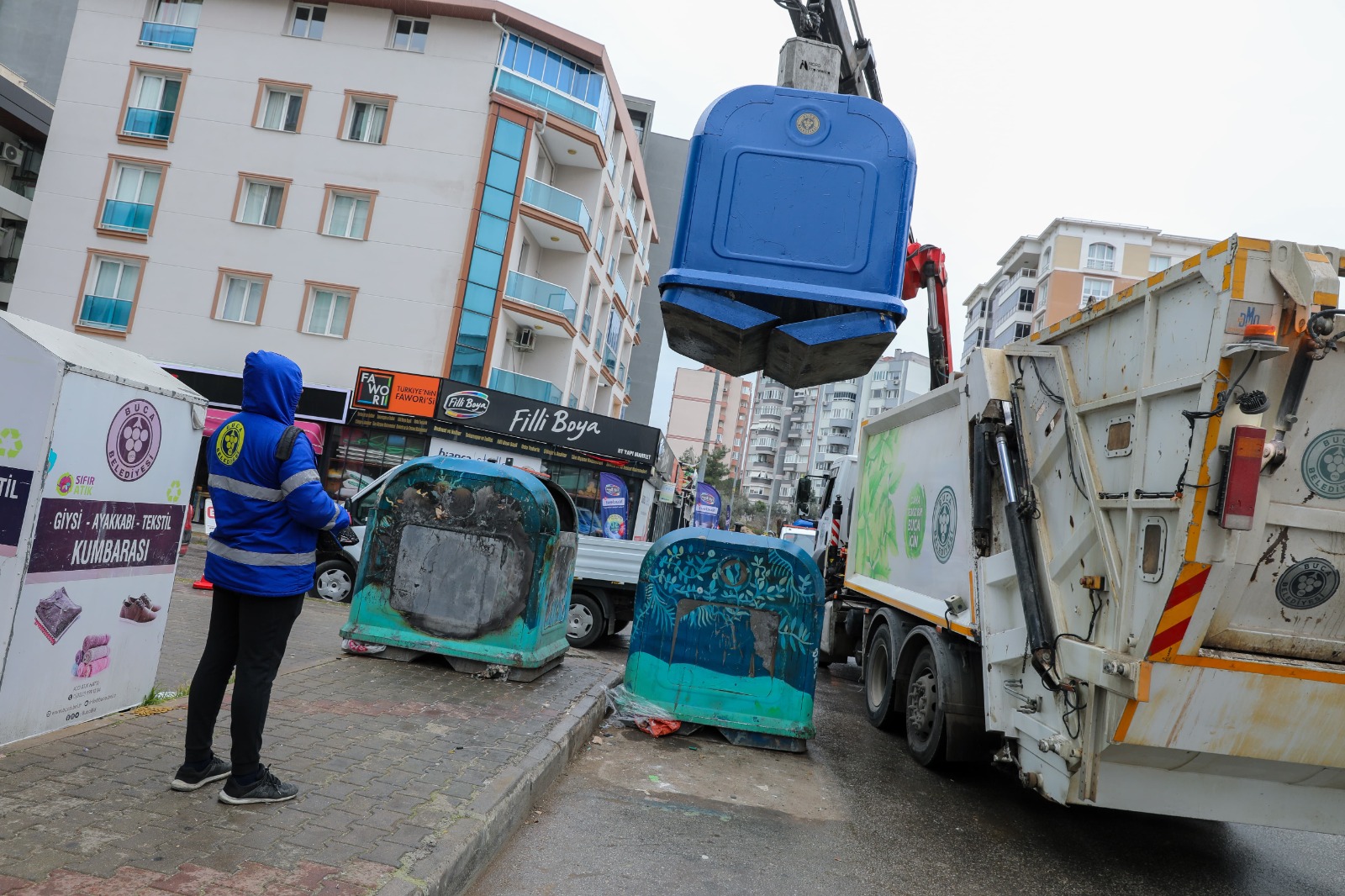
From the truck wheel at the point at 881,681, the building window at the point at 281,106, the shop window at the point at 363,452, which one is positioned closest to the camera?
the truck wheel at the point at 881,681

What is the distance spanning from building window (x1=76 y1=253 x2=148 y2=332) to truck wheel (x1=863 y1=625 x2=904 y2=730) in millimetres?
23894

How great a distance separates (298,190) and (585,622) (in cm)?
1896

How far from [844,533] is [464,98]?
19.2 metres

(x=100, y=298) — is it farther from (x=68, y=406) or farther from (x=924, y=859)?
(x=924, y=859)

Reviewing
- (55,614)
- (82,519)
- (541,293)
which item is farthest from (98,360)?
(541,293)

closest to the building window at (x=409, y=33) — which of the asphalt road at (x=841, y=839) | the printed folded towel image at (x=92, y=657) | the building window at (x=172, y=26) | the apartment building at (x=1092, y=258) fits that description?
the building window at (x=172, y=26)

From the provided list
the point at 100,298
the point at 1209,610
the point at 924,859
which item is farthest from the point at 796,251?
the point at 100,298

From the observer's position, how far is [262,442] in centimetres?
396

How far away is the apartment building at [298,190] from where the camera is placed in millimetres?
24703

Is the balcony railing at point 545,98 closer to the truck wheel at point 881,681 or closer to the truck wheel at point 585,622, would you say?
the truck wheel at point 585,622

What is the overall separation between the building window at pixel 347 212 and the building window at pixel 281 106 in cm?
211

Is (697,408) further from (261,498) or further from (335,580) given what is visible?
(261,498)

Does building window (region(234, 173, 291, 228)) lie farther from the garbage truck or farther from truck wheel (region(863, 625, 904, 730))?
the garbage truck

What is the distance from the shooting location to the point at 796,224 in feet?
15.5
